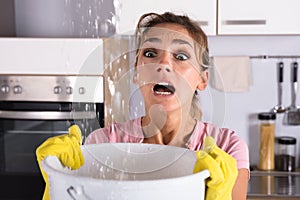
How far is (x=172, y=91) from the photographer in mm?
887

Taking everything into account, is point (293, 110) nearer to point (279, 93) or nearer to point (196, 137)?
point (279, 93)

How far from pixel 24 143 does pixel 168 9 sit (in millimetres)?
707

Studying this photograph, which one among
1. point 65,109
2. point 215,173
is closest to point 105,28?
point 65,109

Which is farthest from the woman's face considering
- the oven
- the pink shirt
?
the oven

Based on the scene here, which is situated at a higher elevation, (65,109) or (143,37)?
(143,37)

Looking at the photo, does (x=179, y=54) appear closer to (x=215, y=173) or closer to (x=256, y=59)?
(x=215, y=173)

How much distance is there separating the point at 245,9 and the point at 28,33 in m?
0.94

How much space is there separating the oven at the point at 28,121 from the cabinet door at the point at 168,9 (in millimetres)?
273

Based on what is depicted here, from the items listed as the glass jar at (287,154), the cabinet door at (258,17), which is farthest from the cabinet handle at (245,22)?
the glass jar at (287,154)

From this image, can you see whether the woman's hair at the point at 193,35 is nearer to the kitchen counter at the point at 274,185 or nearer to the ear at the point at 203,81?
the ear at the point at 203,81

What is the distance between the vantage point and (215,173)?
598 mm

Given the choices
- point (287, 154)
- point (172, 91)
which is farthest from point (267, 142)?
point (172, 91)

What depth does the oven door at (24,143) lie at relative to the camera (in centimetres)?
175

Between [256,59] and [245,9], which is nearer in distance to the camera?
[245,9]
